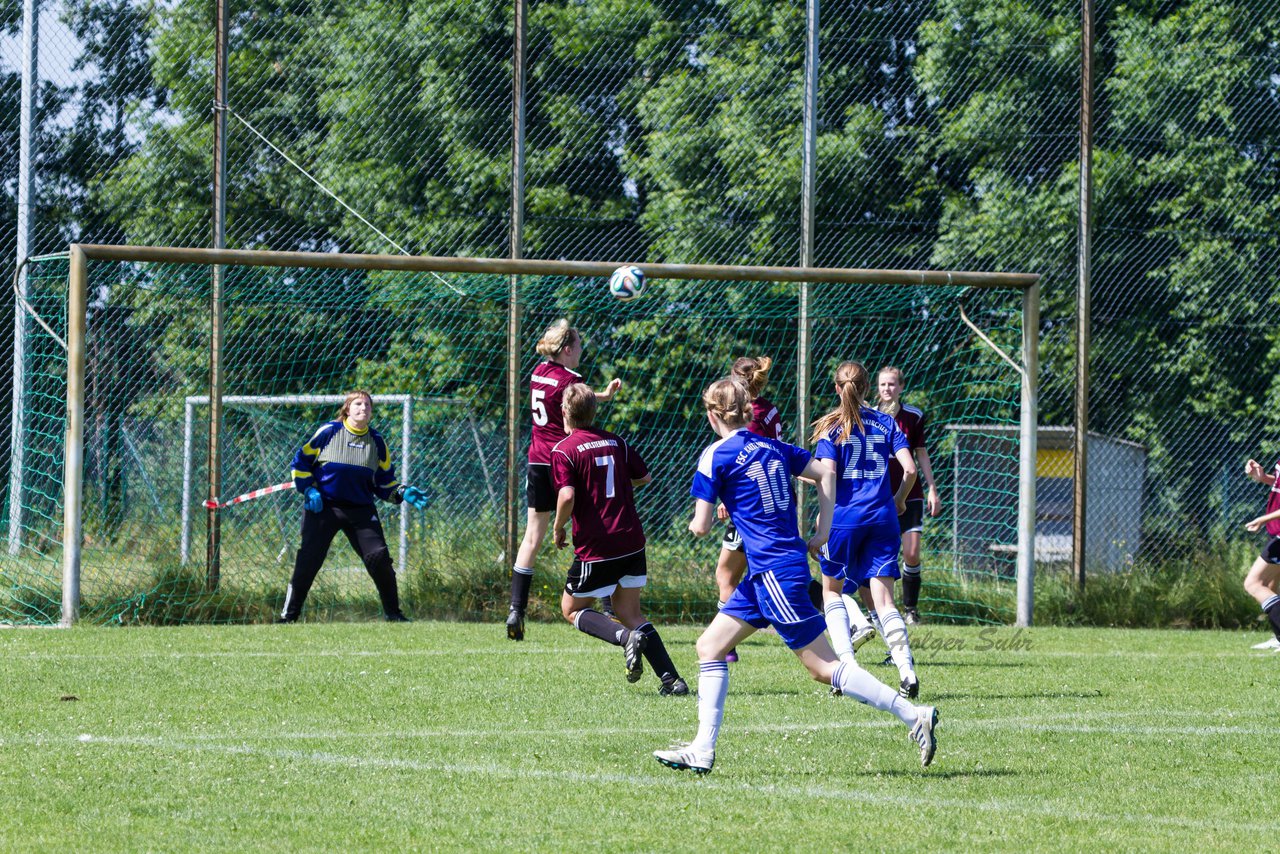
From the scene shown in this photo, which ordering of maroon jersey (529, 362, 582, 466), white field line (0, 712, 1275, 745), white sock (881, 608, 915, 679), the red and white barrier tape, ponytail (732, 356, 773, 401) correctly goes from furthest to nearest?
the red and white barrier tape < maroon jersey (529, 362, 582, 466) < ponytail (732, 356, 773, 401) < white sock (881, 608, 915, 679) < white field line (0, 712, 1275, 745)

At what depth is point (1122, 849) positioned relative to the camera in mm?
4598

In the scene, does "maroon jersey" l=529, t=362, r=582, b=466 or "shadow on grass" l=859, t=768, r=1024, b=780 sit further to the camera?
"maroon jersey" l=529, t=362, r=582, b=466

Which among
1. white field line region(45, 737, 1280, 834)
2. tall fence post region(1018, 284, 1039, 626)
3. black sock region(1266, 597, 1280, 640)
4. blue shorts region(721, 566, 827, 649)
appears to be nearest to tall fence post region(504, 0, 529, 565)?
tall fence post region(1018, 284, 1039, 626)

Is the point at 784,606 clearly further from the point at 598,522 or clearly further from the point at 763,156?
the point at 763,156

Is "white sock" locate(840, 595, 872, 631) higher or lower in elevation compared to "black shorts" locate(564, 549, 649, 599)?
lower

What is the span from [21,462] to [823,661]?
Answer: 28.7 feet

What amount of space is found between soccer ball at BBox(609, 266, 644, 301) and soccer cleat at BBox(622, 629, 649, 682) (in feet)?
11.9

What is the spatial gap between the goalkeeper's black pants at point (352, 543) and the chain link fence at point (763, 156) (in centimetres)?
326

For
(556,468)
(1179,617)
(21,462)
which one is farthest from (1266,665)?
(21,462)

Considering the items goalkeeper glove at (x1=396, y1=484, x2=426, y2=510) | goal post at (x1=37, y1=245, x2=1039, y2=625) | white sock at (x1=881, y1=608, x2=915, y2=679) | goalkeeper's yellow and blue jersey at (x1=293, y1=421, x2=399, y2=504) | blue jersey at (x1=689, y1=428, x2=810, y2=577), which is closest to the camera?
blue jersey at (x1=689, y1=428, x2=810, y2=577)

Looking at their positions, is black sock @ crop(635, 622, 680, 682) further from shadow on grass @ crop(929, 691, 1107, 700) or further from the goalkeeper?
the goalkeeper

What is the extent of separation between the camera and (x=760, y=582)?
19.6 feet

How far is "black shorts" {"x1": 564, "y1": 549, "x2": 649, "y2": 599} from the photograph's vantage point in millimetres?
8125

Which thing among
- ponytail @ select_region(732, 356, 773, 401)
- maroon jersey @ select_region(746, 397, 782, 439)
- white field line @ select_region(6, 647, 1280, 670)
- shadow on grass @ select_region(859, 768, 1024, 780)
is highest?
ponytail @ select_region(732, 356, 773, 401)
